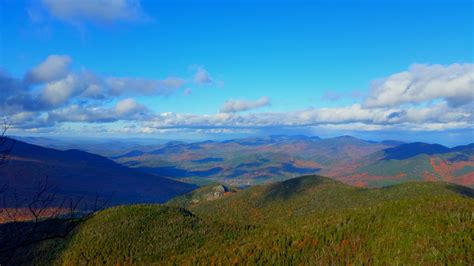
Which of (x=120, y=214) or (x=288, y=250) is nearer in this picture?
(x=288, y=250)

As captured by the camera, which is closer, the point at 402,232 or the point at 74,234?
the point at 402,232

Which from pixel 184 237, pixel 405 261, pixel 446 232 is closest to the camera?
pixel 405 261

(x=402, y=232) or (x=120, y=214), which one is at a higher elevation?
(x=402, y=232)

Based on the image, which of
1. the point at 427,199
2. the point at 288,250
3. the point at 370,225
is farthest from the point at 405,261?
the point at 427,199

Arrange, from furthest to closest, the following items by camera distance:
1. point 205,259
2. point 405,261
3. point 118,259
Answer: point 118,259 → point 205,259 → point 405,261

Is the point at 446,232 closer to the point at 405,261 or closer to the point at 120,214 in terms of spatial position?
the point at 405,261

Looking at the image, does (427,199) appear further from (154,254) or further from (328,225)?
(154,254)

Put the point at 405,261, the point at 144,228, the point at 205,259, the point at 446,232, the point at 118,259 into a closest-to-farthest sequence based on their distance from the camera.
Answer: the point at 405,261, the point at 446,232, the point at 205,259, the point at 118,259, the point at 144,228

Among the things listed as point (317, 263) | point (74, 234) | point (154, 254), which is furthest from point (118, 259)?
point (317, 263)

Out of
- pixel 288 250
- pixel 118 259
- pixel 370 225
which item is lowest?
pixel 118 259
